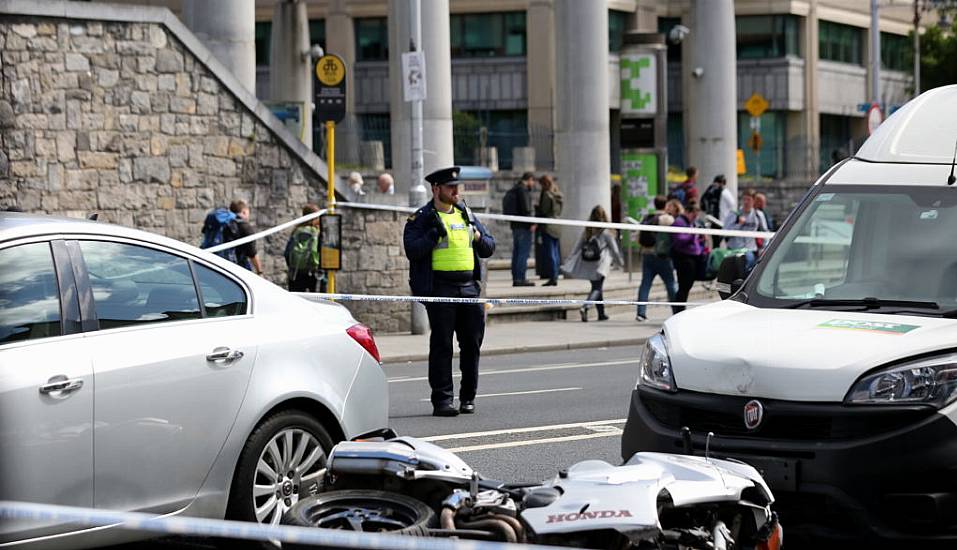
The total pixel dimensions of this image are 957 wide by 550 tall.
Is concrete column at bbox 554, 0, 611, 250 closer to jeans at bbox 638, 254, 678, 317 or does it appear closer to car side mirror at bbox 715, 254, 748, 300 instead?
jeans at bbox 638, 254, 678, 317

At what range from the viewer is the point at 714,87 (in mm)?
34469

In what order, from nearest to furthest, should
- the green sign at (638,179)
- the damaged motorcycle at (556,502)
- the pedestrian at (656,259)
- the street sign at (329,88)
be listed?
1. the damaged motorcycle at (556,502)
2. the street sign at (329,88)
3. the pedestrian at (656,259)
4. the green sign at (638,179)

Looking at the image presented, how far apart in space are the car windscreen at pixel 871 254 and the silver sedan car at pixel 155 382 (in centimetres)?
231

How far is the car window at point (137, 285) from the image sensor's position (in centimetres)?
698

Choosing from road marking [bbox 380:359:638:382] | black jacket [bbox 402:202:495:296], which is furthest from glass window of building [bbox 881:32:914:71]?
black jacket [bbox 402:202:495:296]

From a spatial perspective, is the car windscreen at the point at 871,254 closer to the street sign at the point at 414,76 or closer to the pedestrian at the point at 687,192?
the street sign at the point at 414,76

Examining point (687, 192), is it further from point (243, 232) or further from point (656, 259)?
→ point (243, 232)

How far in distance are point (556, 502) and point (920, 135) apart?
3914mm

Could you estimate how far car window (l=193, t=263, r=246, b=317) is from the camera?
749 centimetres

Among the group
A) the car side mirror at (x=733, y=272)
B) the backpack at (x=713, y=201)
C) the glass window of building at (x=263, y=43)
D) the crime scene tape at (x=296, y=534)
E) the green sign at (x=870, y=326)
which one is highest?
the glass window of building at (x=263, y=43)

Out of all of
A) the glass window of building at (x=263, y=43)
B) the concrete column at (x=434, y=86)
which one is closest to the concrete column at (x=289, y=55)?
the concrete column at (x=434, y=86)

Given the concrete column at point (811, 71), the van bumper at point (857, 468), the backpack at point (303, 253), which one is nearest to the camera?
the van bumper at point (857, 468)

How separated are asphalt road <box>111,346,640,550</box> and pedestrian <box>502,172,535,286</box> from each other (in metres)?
7.40

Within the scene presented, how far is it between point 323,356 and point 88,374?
1464 mm
